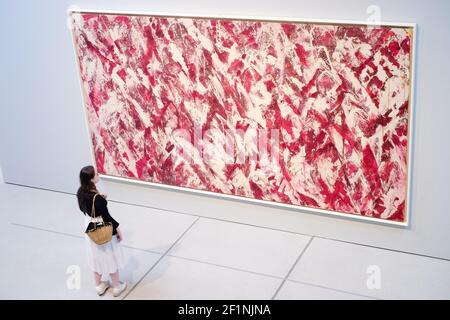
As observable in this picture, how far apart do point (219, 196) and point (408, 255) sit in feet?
5.79

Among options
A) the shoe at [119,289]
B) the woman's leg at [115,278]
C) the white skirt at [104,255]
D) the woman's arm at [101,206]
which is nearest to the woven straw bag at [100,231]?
the woman's arm at [101,206]

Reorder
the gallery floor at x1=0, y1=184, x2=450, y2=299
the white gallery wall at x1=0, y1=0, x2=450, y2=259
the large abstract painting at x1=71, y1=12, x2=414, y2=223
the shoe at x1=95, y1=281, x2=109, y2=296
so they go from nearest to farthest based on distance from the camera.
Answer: the white gallery wall at x1=0, y1=0, x2=450, y2=259, the large abstract painting at x1=71, y1=12, x2=414, y2=223, the gallery floor at x1=0, y1=184, x2=450, y2=299, the shoe at x1=95, y1=281, x2=109, y2=296

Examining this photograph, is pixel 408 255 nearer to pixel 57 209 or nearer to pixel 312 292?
Answer: pixel 312 292

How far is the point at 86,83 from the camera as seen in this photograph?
6254mm

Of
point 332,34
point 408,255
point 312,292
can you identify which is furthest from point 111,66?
point 408,255

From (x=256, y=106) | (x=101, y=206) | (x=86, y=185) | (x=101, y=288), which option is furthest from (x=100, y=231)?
(x=256, y=106)

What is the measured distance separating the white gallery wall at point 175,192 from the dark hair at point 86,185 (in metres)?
1.51

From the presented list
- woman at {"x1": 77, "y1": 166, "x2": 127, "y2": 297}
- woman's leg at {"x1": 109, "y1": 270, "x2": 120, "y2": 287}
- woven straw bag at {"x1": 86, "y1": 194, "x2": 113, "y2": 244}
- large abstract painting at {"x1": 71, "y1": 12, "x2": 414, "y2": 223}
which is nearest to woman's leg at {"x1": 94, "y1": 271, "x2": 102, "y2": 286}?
woman at {"x1": 77, "y1": 166, "x2": 127, "y2": 297}

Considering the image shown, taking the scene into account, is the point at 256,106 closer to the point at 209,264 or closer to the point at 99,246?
the point at 209,264

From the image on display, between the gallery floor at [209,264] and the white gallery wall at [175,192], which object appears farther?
the gallery floor at [209,264]

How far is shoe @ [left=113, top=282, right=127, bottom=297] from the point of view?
17.3 feet

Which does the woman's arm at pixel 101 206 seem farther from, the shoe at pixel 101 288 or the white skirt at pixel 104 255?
the shoe at pixel 101 288

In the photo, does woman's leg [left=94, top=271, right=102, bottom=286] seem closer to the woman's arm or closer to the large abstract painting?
the woman's arm

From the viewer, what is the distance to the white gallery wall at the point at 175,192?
191 inches
